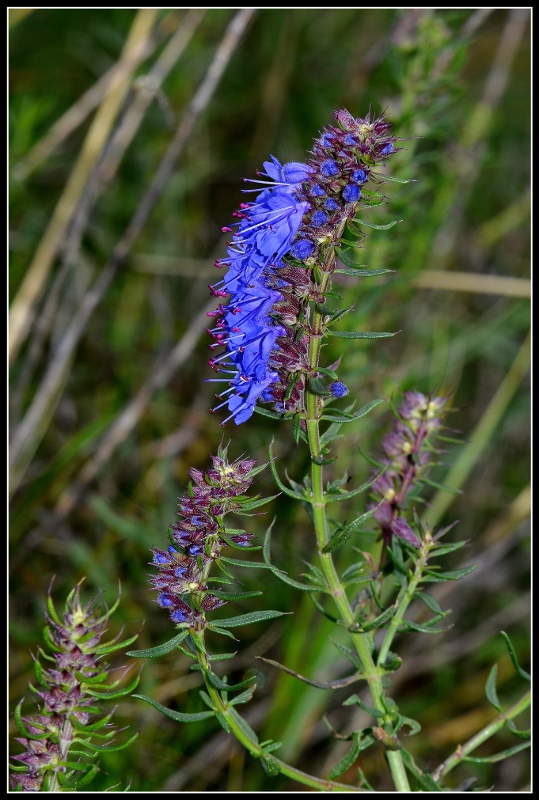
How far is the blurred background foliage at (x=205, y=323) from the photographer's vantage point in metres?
3.14

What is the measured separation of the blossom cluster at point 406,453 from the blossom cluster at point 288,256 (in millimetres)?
468

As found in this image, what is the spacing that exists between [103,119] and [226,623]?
278cm

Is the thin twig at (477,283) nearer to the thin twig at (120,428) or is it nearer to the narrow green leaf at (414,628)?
the thin twig at (120,428)

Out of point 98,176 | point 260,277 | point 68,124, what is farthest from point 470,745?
point 68,124

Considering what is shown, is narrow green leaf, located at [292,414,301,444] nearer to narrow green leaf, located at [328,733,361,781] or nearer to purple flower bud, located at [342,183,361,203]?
purple flower bud, located at [342,183,361,203]

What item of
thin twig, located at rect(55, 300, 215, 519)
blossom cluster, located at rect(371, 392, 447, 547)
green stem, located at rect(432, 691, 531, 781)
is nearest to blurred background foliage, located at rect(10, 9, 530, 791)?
thin twig, located at rect(55, 300, 215, 519)

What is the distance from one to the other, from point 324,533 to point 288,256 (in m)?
0.59

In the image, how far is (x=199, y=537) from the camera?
1545mm

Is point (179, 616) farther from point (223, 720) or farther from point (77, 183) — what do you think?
point (77, 183)

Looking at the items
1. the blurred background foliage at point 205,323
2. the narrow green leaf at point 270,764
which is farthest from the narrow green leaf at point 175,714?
the blurred background foliage at point 205,323

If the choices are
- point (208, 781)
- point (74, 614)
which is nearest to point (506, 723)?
point (74, 614)

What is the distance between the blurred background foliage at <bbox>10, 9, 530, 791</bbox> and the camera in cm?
314

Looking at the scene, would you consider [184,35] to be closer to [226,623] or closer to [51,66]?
[51,66]

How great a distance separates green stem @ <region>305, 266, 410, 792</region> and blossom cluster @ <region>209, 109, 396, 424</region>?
0.03 meters
